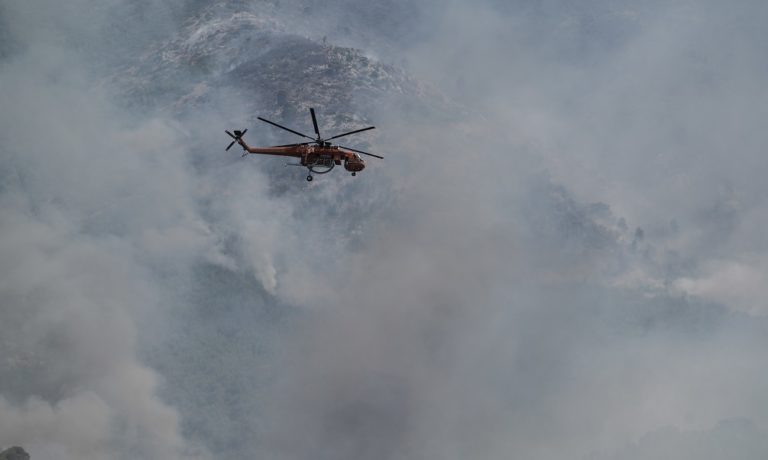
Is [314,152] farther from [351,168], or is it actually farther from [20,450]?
[20,450]

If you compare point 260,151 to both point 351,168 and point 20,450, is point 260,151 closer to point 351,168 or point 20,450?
point 351,168

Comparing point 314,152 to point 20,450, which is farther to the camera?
point 20,450

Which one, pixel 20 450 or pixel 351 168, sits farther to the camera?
pixel 20 450

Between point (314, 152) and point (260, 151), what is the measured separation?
7.84 metres

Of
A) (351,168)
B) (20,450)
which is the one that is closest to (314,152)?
(351,168)

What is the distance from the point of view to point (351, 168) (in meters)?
103

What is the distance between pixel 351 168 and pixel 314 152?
5480 millimetres

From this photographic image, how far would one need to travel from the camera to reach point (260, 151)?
103500mm

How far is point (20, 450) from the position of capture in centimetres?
18012

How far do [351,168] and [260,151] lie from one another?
1179 centimetres

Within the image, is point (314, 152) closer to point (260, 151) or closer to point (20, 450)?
point (260, 151)

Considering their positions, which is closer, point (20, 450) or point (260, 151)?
point (260, 151)

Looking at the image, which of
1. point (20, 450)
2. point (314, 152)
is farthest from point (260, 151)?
point (20, 450)
